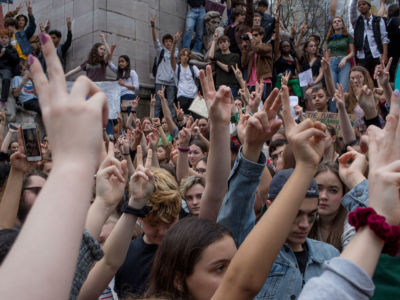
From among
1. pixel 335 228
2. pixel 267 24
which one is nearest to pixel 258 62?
pixel 267 24

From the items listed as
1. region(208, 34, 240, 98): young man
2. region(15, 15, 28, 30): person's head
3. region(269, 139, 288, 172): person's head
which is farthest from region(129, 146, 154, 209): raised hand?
region(15, 15, 28, 30): person's head

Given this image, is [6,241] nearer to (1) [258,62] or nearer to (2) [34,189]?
(2) [34,189]

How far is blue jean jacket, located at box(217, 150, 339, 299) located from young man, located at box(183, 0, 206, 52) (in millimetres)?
10981

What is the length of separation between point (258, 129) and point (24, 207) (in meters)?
1.92

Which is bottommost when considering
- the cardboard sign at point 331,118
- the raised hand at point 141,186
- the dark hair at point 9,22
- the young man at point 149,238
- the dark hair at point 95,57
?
the young man at point 149,238

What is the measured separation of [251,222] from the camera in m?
2.19

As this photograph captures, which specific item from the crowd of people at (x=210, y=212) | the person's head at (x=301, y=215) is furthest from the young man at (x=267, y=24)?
the person's head at (x=301, y=215)

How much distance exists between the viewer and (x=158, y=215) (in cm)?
283

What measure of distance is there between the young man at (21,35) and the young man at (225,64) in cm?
444

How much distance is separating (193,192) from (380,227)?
239 centimetres

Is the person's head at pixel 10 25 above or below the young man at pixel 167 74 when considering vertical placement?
above

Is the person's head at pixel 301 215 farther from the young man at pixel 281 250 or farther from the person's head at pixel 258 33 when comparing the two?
the person's head at pixel 258 33

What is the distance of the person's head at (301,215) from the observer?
7.66 feet

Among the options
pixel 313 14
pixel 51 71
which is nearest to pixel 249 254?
pixel 51 71
